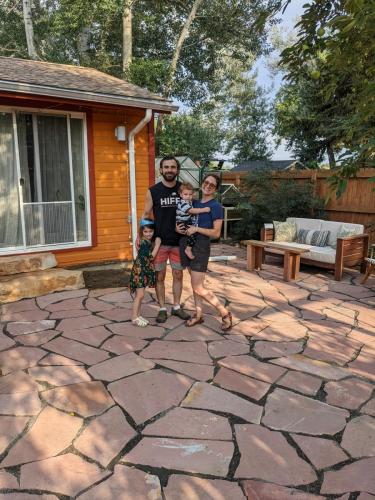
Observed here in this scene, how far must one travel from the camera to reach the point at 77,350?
350cm

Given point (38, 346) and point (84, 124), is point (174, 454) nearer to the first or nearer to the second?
point (38, 346)

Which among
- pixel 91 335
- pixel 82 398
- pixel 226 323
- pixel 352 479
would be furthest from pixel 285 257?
pixel 352 479

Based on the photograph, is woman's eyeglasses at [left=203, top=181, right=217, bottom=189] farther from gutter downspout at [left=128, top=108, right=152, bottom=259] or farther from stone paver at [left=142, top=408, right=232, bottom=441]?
gutter downspout at [left=128, top=108, right=152, bottom=259]

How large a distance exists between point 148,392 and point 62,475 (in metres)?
0.88

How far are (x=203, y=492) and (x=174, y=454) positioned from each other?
30 cm

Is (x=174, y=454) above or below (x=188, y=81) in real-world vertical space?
below

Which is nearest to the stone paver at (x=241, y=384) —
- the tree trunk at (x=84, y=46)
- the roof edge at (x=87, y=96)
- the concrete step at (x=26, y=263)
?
the concrete step at (x=26, y=263)

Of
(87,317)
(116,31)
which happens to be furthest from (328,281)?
(116,31)

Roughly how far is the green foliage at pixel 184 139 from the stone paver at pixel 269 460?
54.7ft

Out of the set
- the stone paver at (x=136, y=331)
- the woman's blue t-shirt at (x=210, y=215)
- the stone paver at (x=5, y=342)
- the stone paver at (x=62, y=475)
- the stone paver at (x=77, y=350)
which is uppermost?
the woman's blue t-shirt at (x=210, y=215)

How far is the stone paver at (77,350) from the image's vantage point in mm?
3338

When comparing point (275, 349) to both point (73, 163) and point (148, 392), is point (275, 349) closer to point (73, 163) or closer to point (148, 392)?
point (148, 392)

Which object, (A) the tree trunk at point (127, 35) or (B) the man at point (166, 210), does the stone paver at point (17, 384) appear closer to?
(B) the man at point (166, 210)

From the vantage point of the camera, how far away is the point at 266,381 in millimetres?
3014
